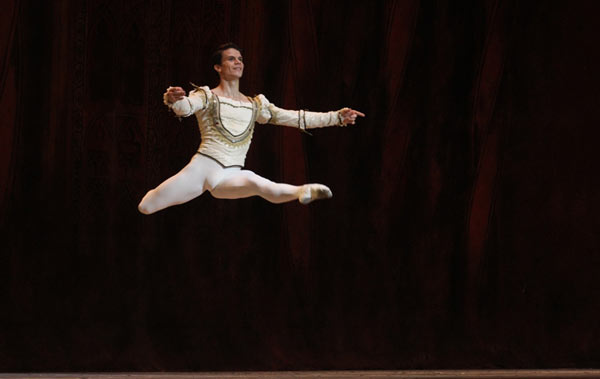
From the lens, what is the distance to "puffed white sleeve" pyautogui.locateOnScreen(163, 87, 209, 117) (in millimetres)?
3414

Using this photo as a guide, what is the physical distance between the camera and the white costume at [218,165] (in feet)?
11.6

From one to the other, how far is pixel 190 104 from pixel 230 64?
0.31m

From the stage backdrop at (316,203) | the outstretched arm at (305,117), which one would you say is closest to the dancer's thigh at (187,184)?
the outstretched arm at (305,117)

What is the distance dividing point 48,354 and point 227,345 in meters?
1.07

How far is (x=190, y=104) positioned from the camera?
348cm

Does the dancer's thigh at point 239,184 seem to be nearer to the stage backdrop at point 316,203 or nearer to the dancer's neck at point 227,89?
the dancer's neck at point 227,89

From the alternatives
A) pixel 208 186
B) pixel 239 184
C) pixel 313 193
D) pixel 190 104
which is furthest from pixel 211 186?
pixel 313 193

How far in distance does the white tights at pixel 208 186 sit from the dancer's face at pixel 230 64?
38cm

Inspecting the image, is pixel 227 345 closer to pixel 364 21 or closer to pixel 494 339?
pixel 494 339

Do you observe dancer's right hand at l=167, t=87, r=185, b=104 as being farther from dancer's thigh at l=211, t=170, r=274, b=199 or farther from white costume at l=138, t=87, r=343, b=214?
dancer's thigh at l=211, t=170, r=274, b=199

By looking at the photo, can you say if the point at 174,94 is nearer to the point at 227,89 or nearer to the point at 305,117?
the point at 227,89

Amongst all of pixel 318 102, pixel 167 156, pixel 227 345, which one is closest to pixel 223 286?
pixel 227 345

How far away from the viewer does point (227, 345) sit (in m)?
5.31

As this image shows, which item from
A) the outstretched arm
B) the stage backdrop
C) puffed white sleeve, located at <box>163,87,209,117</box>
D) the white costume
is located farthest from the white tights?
the stage backdrop
